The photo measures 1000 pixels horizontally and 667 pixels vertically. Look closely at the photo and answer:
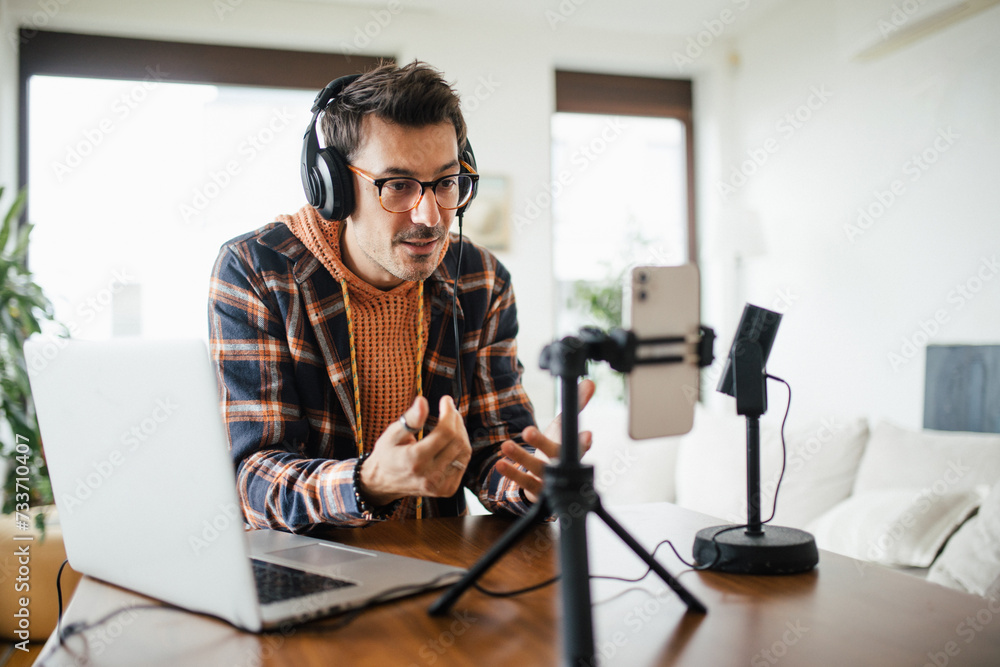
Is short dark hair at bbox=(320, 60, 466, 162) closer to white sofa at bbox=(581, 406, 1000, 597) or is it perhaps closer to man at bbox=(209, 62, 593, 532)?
man at bbox=(209, 62, 593, 532)

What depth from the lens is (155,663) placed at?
569mm

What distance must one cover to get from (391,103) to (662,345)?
84cm

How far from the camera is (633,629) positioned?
631mm

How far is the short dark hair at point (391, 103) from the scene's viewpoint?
1.29m

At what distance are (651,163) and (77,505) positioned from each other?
12.5 feet

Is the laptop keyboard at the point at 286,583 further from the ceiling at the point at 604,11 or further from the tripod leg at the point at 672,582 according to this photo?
the ceiling at the point at 604,11

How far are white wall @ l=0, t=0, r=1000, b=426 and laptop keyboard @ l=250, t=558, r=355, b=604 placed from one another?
260 cm

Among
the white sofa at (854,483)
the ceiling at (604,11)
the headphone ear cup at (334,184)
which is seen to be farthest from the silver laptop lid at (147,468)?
the ceiling at (604,11)

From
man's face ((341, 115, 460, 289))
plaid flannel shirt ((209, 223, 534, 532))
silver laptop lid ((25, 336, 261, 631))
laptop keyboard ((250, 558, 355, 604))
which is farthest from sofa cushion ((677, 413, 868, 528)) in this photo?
silver laptop lid ((25, 336, 261, 631))

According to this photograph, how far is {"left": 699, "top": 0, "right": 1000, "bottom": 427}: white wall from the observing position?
266 centimetres

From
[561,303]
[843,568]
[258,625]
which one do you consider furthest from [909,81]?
[258,625]

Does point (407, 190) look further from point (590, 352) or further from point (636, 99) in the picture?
point (636, 99)

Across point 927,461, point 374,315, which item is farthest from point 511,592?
point 927,461

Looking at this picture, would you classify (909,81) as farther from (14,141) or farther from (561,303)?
(14,141)
